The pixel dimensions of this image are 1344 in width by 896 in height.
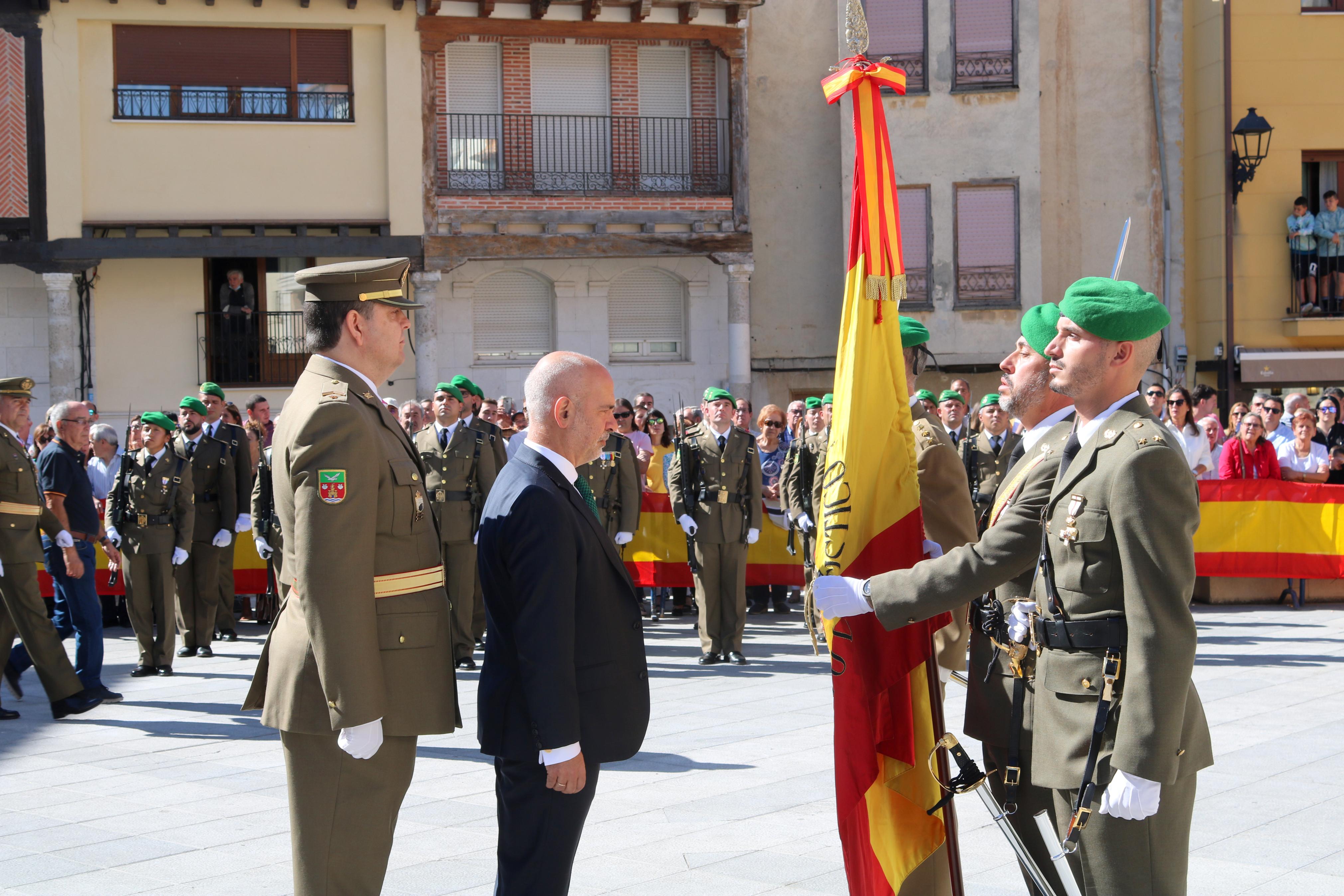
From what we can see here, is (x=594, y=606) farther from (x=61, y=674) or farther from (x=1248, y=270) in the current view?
(x=1248, y=270)

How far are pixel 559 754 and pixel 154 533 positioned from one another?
8.12 metres

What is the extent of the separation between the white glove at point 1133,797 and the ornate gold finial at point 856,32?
8.84 ft

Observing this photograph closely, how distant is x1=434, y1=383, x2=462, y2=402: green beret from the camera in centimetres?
1105

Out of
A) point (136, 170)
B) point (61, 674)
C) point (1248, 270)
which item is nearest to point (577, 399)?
point (61, 674)

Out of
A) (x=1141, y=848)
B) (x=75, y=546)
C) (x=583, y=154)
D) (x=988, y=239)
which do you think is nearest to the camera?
(x=1141, y=848)

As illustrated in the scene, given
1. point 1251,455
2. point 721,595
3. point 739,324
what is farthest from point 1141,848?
point 739,324

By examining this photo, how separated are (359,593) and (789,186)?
2119 centimetres

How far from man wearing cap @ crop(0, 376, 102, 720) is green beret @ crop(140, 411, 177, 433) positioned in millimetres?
1894

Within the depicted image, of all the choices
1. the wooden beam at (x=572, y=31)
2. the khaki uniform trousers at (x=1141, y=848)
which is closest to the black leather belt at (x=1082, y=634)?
the khaki uniform trousers at (x=1141, y=848)

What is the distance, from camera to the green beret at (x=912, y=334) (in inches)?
205

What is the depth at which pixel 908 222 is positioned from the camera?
23.8m

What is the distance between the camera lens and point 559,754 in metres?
3.68

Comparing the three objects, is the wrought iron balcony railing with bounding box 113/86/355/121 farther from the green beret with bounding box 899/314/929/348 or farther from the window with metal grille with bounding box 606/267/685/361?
the green beret with bounding box 899/314/929/348

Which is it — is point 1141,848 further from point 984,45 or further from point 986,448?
point 984,45
